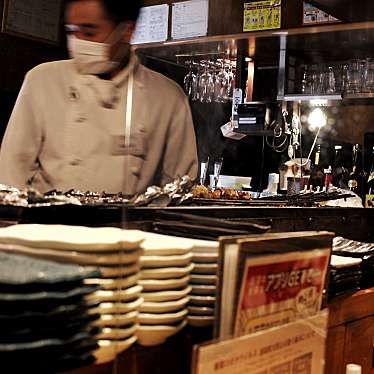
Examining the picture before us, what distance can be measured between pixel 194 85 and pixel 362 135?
A: 2.59 meters

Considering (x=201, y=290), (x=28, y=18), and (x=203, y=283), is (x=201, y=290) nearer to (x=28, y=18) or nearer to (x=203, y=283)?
(x=203, y=283)

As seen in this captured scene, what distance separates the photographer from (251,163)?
2.48 meters

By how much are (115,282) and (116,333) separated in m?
0.08

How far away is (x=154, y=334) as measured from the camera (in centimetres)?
111

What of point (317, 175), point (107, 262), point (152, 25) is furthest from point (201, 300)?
point (317, 175)

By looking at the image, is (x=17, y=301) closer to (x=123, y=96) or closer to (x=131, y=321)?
(x=131, y=321)

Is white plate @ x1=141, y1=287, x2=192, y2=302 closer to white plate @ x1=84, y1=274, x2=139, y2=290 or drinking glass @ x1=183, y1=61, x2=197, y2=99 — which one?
white plate @ x1=84, y1=274, x2=139, y2=290

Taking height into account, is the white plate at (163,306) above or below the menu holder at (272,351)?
above

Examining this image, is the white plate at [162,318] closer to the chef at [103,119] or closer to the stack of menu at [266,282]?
the stack of menu at [266,282]

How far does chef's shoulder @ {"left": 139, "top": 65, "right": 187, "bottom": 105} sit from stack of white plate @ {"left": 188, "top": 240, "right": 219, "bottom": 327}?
0.33m

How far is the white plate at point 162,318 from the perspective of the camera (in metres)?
1.10

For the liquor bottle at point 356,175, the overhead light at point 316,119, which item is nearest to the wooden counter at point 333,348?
the overhead light at point 316,119

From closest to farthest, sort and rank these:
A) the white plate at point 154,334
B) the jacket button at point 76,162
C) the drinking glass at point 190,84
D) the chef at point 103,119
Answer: the white plate at point 154,334, the chef at point 103,119, the jacket button at point 76,162, the drinking glass at point 190,84

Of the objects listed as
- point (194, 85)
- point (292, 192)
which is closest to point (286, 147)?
point (292, 192)
